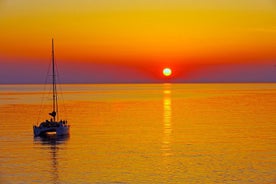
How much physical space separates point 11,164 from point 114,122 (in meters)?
43.8

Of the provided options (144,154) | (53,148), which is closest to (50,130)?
(53,148)

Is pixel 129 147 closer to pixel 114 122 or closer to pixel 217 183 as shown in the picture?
pixel 217 183

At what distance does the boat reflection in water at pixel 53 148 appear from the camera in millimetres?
40344

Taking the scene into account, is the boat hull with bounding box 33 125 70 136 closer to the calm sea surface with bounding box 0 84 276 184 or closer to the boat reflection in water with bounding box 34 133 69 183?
the boat reflection in water with bounding box 34 133 69 183

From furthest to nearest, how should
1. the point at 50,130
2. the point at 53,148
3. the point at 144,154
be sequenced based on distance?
the point at 50,130, the point at 53,148, the point at 144,154

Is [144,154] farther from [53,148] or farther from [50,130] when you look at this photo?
[50,130]

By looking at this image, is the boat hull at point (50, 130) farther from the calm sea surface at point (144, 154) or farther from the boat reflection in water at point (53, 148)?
the calm sea surface at point (144, 154)

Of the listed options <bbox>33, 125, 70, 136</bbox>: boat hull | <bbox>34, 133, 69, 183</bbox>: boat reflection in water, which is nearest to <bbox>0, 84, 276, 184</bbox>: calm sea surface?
<bbox>34, 133, 69, 183</bbox>: boat reflection in water

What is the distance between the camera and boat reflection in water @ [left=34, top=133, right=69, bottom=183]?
40.3 meters

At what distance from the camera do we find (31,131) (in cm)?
7356

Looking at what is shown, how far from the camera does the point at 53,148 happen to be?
57656 mm

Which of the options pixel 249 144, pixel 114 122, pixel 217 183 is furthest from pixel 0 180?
pixel 114 122

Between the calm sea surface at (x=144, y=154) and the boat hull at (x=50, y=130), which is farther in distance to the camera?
the boat hull at (x=50, y=130)

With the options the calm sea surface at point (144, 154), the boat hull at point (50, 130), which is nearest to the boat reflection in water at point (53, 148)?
the calm sea surface at point (144, 154)
